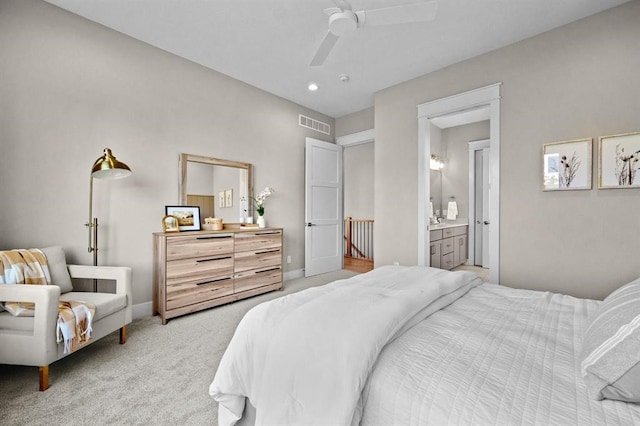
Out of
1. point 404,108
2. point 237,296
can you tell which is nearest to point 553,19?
point 404,108

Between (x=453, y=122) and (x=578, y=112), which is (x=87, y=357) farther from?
(x=453, y=122)

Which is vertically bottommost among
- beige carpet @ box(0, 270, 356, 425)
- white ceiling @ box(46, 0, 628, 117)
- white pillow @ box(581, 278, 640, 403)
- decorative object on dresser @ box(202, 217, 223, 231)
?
beige carpet @ box(0, 270, 356, 425)

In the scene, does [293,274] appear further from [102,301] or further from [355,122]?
[355,122]

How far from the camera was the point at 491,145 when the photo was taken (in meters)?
3.19

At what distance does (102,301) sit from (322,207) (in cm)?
346

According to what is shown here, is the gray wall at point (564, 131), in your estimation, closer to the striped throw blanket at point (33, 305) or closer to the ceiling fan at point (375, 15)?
the ceiling fan at point (375, 15)

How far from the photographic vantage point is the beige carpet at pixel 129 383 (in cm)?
159

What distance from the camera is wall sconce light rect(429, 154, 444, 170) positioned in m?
5.62

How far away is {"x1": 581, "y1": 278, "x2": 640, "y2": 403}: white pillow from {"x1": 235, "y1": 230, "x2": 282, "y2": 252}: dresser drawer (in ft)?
10.5

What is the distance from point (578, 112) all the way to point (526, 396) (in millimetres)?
2998

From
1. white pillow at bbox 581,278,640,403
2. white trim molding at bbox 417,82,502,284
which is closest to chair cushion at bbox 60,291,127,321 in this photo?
white pillow at bbox 581,278,640,403

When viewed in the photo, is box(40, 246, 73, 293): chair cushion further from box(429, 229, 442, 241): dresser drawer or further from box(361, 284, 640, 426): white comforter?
box(429, 229, 442, 241): dresser drawer

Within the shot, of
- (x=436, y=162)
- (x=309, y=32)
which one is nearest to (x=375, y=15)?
(x=309, y=32)

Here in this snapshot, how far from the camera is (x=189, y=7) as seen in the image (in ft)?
8.26
